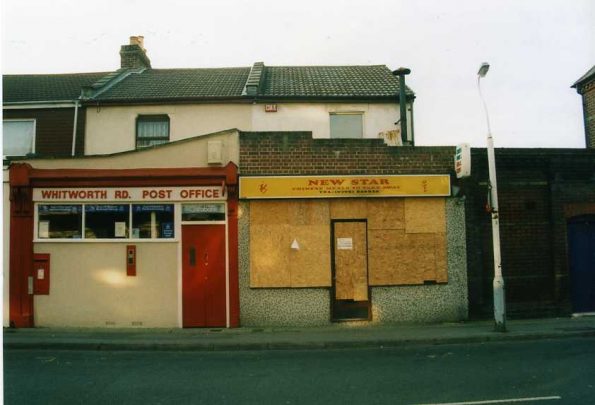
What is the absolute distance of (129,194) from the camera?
12.2 meters

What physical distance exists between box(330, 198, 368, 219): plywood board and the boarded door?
174 mm

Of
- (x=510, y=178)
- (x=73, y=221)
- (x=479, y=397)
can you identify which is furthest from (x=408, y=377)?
(x=73, y=221)

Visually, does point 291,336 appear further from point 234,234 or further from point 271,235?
point 234,234

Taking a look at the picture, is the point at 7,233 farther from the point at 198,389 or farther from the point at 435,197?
the point at 435,197

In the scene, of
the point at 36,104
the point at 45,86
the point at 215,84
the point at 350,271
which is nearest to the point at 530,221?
the point at 350,271

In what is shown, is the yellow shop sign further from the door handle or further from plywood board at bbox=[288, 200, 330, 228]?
the door handle

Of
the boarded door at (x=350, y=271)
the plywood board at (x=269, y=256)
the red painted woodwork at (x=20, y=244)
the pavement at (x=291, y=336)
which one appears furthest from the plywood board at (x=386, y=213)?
the red painted woodwork at (x=20, y=244)

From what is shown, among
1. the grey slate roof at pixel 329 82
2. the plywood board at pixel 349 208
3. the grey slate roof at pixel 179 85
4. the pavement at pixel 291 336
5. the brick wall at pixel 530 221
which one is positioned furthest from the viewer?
the grey slate roof at pixel 329 82

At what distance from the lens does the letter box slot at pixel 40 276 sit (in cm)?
1213

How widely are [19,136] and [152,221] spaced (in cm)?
763

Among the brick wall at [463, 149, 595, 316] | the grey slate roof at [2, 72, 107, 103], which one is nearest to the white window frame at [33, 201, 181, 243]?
the grey slate roof at [2, 72, 107, 103]

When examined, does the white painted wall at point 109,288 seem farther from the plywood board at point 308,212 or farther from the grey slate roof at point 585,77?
the grey slate roof at point 585,77

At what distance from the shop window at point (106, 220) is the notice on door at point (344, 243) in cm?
546

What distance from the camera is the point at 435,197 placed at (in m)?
12.6
